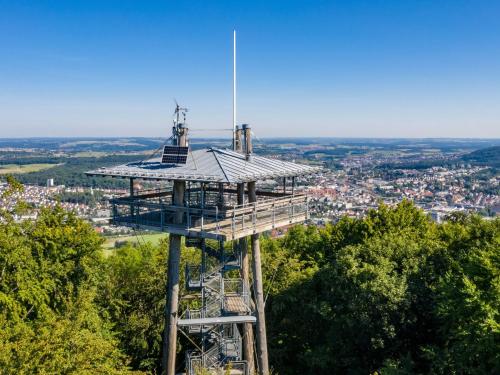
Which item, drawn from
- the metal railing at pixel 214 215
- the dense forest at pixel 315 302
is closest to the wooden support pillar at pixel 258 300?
the metal railing at pixel 214 215

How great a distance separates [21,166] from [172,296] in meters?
200

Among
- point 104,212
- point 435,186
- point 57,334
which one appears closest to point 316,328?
point 57,334

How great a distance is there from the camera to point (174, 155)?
17828mm

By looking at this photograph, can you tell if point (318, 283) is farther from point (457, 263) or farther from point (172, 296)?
point (172, 296)

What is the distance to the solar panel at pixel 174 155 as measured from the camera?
17656 mm

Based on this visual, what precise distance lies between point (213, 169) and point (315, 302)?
964 centimetres

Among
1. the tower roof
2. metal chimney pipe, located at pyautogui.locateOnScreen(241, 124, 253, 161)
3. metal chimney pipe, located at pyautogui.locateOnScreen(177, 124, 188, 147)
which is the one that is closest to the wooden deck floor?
the tower roof

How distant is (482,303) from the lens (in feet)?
48.1

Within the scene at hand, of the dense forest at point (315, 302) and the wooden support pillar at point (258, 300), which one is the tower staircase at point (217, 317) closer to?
the wooden support pillar at point (258, 300)

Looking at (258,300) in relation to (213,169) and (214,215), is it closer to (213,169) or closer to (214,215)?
(214,215)

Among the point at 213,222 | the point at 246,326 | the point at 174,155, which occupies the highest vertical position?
the point at 174,155

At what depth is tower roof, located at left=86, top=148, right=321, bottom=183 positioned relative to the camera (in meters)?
16.2

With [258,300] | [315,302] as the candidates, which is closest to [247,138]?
[258,300]

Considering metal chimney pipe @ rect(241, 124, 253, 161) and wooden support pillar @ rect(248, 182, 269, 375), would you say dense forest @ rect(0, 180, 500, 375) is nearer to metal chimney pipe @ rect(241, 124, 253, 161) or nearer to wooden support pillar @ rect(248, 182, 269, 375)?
wooden support pillar @ rect(248, 182, 269, 375)
